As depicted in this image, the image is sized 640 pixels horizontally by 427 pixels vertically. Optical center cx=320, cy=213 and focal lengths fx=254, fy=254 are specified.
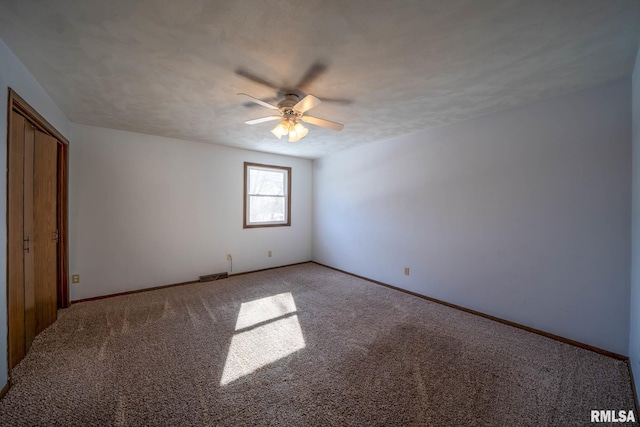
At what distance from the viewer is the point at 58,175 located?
309 centimetres

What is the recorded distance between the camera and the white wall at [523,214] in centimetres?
224

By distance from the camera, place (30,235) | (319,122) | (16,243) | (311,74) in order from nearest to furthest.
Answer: (16,243) < (311,74) < (30,235) < (319,122)

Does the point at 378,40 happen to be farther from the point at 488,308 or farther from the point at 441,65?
the point at 488,308

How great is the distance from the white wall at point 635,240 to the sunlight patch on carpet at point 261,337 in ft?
8.21

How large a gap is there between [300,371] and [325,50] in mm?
2388

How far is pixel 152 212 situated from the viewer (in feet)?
12.8

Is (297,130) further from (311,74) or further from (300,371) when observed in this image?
(300,371)

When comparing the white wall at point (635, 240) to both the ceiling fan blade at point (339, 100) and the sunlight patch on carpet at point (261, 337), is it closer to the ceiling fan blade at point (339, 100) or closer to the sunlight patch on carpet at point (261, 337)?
the ceiling fan blade at point (339, 100)

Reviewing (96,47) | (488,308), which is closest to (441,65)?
(96,47)

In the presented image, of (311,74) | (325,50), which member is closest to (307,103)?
(311,74)

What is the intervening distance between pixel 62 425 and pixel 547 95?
4.51 m

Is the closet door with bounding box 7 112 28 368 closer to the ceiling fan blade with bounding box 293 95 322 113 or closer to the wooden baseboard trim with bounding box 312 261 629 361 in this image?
the ceiling fan blade with bounding box 293 95 322 113

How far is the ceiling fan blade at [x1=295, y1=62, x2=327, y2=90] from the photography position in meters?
1.96

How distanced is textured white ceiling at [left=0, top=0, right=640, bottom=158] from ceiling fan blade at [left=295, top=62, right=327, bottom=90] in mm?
17
